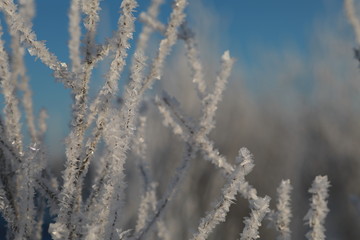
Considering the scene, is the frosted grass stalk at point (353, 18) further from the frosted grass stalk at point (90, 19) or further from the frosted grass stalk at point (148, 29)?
the frosted grass stalk at point (90, 19)

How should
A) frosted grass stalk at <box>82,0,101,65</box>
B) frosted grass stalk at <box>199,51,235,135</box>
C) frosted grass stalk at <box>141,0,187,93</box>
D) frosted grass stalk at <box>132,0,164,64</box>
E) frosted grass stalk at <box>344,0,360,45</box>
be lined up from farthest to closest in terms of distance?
frosted grass stalk at <box>344,0,360,45</box>
frosted grass stalk at <box>132,0,164,64</box>
frosted grass stalk at <box>199,51,235,135</box>
frosted grass stalk at <box>141,0,187,93</box>
frosted grass stalk at <box>82,0,101,65</box>

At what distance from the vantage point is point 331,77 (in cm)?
556

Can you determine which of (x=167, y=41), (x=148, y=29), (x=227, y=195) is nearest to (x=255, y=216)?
(x=227, y=195)

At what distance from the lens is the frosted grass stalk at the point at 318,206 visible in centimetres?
95

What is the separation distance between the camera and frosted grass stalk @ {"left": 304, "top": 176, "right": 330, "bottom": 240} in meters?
0.95

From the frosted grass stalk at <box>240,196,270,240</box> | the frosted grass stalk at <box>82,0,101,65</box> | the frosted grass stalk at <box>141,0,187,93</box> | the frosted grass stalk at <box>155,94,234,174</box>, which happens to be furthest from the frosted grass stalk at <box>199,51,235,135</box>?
the frosted grass stalk at <box>82,0,101,65</box>

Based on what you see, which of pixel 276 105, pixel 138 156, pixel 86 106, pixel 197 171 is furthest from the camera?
pixel 276 105

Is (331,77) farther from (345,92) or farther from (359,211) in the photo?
(359,211)

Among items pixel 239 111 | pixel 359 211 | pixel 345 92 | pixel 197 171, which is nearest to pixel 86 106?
pixel 359 211

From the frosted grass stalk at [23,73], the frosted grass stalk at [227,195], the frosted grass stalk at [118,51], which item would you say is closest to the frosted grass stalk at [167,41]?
the frosted grass stalk at [118,51]

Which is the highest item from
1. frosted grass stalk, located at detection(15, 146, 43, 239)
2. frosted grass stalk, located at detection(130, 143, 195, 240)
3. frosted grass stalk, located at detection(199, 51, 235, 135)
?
frosted grass stalk, located at detection(199, 51, 235, 135)

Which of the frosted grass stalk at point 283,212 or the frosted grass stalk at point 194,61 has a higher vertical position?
the frosted grass stalk at point 194,61

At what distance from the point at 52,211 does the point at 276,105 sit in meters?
6.40

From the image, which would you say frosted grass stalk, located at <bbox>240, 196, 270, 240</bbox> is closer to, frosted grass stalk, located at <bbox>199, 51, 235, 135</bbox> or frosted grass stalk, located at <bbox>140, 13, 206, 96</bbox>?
frosted grass stalk, located at <bbox>199, 51, 235, 135</bbox>
